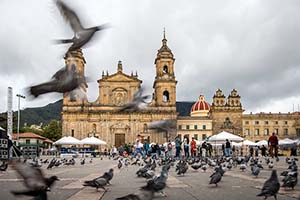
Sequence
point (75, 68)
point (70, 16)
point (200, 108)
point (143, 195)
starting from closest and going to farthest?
point (70, 16) < point (75, 68) < point (143, 195) < point (200, 108)

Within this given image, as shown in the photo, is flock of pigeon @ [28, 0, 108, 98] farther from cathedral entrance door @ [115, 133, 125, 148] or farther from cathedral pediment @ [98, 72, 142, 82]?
cathedral entrance door @ [115, 133, 125, 148]

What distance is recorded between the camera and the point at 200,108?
95562mm

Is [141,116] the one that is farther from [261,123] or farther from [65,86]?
[65,86]

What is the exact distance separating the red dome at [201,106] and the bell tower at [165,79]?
71.9ft

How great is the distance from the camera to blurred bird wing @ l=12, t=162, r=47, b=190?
13.0 feet

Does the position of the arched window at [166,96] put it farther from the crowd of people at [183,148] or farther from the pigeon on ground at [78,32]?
the pigeon on ground at [78,32]

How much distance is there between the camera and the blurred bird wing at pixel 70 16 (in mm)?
4047

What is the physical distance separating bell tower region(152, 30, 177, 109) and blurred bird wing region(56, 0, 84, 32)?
69033 mm

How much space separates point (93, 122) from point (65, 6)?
70.4 m

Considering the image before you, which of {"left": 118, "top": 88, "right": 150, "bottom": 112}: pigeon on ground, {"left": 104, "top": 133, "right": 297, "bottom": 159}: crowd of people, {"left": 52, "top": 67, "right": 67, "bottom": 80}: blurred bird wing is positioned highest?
{"left": 52, "top": 67, "right": 67, "bottom": 80}: blurred bird wing

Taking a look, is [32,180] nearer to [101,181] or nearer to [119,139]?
[101,181]

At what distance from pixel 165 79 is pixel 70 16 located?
228 ft

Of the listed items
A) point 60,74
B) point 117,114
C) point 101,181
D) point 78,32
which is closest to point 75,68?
point 60,74

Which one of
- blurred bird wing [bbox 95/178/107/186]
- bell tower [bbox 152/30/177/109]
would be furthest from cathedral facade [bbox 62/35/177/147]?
blurred bird wing [bbox 95/178/107/186]
